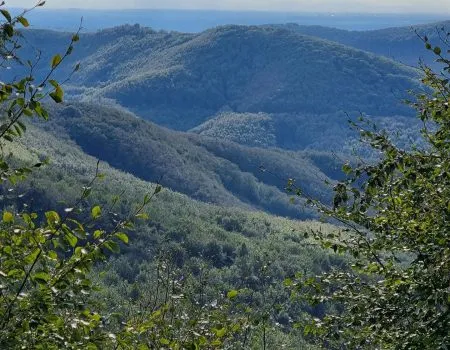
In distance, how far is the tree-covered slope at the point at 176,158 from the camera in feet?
349

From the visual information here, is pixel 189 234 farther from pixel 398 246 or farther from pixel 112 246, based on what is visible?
pixel 112 246

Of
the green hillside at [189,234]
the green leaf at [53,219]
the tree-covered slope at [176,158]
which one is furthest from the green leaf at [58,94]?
the tree-covered slope at [176,158]

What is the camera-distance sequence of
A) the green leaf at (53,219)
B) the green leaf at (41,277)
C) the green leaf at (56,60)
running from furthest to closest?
the green leaf at (53,219), the green leaf at (56,60), the green leaf at (41,277)

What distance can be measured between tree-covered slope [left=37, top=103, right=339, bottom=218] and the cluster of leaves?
90.9 m

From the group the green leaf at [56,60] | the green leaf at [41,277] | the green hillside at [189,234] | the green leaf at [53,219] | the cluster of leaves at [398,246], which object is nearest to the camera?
the green leaf at [41,277]

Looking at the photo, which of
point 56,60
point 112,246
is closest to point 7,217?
point 112,246

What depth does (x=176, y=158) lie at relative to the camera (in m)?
111

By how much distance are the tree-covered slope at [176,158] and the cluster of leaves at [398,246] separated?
298ft

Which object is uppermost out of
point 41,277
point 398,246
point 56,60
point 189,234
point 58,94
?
point 56,60

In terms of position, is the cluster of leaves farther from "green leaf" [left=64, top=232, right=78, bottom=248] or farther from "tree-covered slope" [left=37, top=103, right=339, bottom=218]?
"tree-covered slope" [left=37, top=103, right=339, bottom=218]

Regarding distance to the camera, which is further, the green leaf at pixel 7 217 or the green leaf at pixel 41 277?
the green leaf at pixel 7 217

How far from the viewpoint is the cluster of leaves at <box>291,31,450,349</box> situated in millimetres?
5609

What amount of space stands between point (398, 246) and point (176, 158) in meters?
105

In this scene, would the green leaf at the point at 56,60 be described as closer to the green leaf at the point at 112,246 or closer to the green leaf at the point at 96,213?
the green leaf at the point at 96,213
